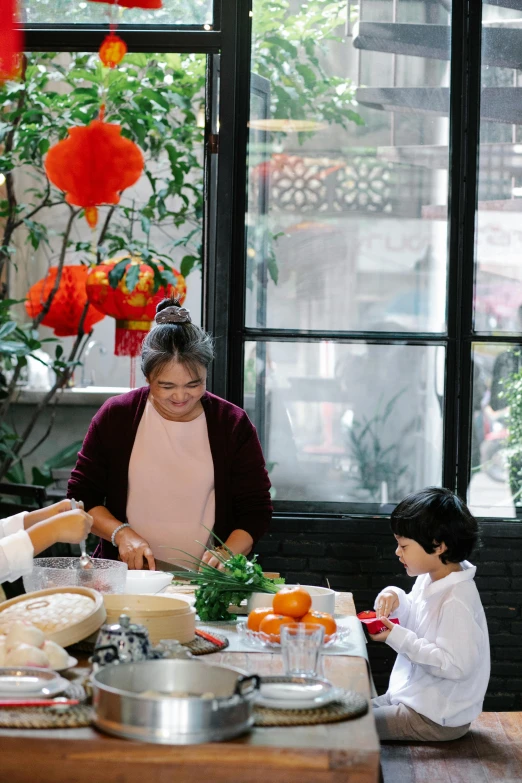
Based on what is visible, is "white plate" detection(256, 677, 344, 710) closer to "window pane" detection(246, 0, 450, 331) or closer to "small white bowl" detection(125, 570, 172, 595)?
"small white bowl" detection(125, 570, 172, 595)

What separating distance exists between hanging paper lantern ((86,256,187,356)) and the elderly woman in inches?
34.3

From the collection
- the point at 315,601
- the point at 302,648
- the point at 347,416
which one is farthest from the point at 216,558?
the point at 347,416

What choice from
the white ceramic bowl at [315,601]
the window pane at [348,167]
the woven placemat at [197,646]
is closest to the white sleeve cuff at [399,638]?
the white ceramic bowl at [315,601]

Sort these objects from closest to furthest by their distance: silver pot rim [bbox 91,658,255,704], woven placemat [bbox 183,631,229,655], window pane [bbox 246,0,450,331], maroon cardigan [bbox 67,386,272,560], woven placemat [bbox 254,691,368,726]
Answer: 1. silver pot rim [bbox 91,658,255,704]
2. woven placemat [bbox 254,691,368,726]
3. woven placemat [bbox 183,631,229,655]
4. maroon cardigan [bbox 67,386,272,560]
5. window pane [bbox 246,0,450,331]

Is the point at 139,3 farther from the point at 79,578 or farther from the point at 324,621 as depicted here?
the point at 324,621

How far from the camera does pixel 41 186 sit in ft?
22.3

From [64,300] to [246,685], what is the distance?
3119 millimetres

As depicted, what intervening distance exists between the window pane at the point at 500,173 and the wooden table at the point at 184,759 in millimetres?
2554

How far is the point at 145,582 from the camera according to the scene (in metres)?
2.34

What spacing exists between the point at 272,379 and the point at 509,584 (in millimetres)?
1117

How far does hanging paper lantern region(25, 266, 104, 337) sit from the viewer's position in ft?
14.3

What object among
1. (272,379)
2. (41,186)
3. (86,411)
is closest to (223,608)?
(272,379)

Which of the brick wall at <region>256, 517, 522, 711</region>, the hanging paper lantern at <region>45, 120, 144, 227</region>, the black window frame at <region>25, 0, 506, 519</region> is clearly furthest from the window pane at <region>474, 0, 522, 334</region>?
the hanging paper lantern at <region>45, 120, 144, 227</region>

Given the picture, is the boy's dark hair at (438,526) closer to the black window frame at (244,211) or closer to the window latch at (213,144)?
the black window frame at (244,211)
